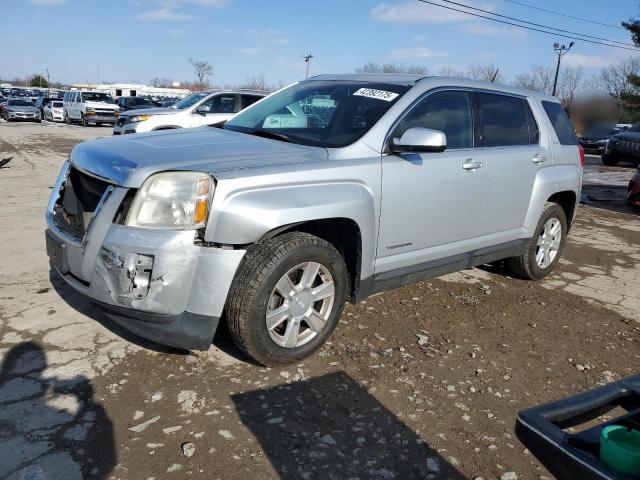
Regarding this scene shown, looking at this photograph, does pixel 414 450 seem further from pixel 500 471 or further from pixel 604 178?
pixel 604 178

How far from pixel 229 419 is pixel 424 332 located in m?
1.76

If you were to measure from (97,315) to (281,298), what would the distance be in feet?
5.05

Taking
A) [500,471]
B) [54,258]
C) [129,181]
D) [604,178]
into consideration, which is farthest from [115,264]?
[604,178]

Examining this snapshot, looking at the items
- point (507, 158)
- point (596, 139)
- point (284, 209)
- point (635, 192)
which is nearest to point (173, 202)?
point (284, 209)

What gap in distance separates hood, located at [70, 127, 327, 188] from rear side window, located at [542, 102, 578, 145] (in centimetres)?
297

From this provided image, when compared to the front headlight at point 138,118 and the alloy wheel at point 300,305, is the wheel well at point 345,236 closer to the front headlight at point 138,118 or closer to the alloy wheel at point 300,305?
the alloy wheel at point 300,305

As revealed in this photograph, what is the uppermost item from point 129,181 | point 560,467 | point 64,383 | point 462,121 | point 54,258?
point 462,121

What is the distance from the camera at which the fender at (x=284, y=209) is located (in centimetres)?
285

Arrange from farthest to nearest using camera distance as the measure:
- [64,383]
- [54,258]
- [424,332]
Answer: [424,332], [54,258], [64,383]

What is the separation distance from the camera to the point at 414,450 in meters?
2.64

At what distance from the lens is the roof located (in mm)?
4070

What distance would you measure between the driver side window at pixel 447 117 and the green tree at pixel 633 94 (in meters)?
31.4

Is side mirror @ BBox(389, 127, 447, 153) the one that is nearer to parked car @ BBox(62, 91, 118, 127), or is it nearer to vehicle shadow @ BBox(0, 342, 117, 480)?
vehicle shadow @ BBox(0, 342, 117, 480)

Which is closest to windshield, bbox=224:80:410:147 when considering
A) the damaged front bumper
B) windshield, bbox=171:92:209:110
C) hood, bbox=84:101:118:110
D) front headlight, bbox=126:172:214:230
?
front headlight, bbox=126:172:214:230
